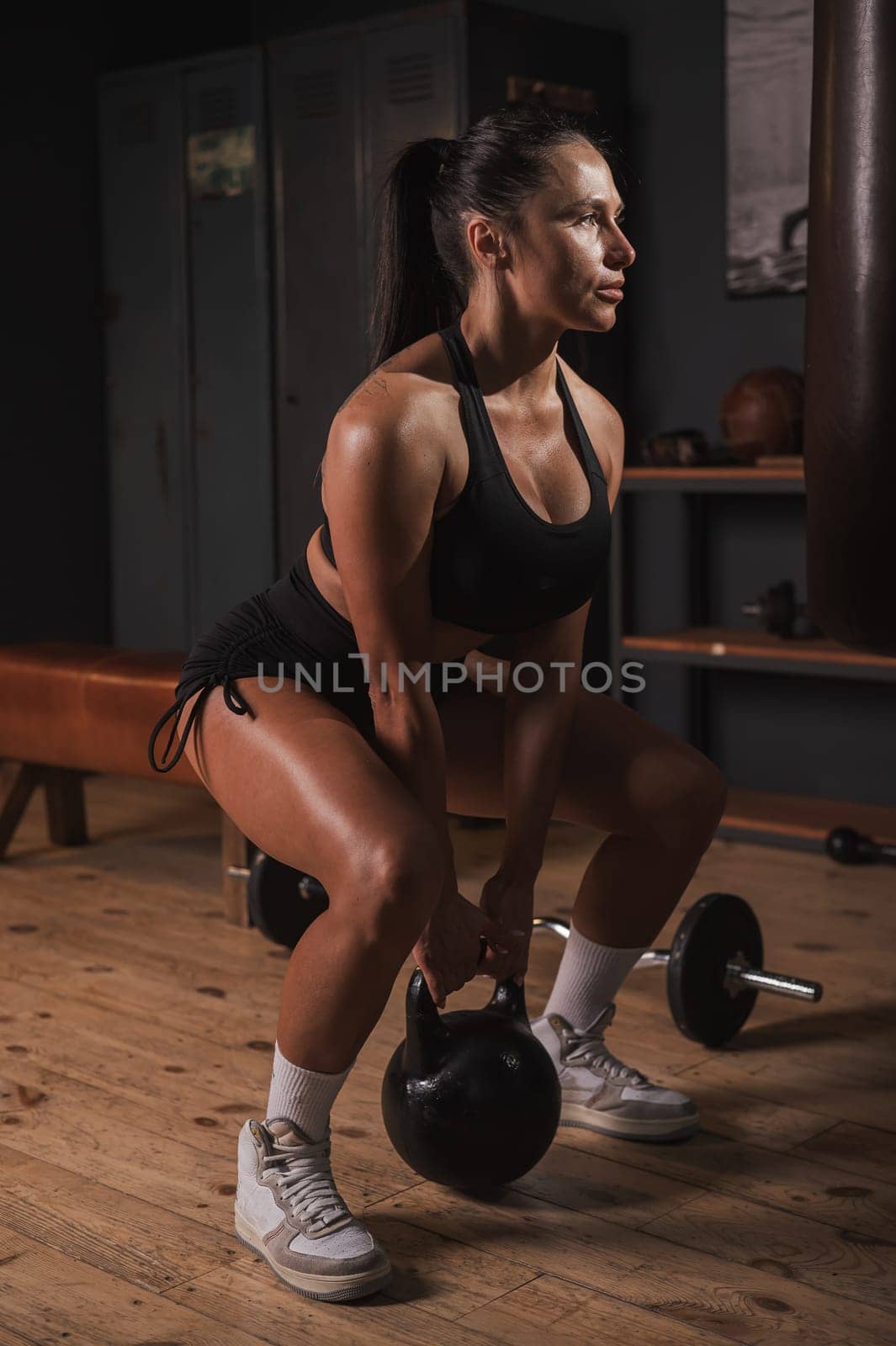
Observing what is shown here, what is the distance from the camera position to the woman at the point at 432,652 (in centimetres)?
167

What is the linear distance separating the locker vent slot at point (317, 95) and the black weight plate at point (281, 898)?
8.07 feet

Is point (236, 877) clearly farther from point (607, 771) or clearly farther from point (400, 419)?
point (400, 419)

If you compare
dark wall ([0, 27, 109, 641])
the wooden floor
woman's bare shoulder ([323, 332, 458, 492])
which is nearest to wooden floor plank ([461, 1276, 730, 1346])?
the wooden floor

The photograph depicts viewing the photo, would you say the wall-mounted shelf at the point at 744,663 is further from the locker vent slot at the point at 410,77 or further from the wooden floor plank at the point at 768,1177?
the wooden floor plank at the point at 768,1177

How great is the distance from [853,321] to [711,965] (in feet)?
4.22

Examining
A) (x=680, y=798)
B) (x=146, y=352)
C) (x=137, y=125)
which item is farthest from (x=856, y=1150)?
(x=137, y=125)

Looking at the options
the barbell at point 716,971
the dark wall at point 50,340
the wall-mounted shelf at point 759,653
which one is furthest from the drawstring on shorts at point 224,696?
the dark wall at point 50,340

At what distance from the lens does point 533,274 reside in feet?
5.74

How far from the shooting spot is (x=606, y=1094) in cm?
211

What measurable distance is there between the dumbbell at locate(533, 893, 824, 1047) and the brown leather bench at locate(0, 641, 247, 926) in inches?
39.3

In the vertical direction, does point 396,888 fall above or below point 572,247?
below

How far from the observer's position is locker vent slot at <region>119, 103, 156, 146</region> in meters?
4.75

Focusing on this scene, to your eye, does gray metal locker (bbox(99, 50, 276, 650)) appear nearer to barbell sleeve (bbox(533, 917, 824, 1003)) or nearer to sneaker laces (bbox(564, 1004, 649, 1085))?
barbell sleeve (bbox(533, 917, 824, 1003))

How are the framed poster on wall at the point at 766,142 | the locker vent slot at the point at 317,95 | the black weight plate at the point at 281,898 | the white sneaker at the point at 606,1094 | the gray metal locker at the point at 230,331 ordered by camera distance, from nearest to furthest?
1. the white sneaker at the point at 606,1094
2. the black weight plate at the point at 281,898
3. the framed poster on wall at the point at 766,142
4. the locker vent slot at the point at 317,95
5. the gray metal locker at the point at 230,331
